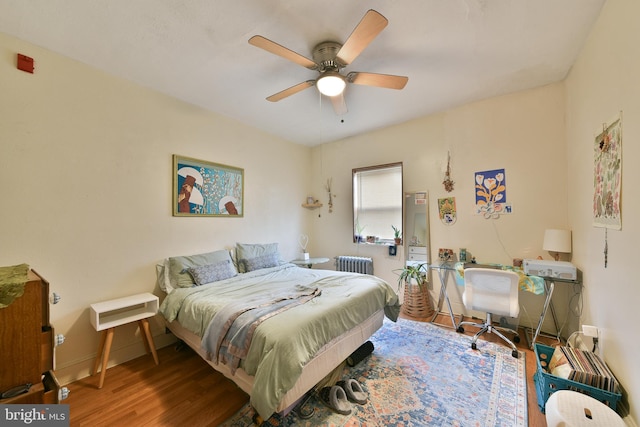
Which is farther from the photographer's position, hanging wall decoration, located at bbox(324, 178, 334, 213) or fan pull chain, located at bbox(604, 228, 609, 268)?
hanging wall decoration, located at bbox(324, 178, 334, 213)

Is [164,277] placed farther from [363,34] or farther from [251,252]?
[363,34]

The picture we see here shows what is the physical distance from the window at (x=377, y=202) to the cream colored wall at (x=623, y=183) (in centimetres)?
186

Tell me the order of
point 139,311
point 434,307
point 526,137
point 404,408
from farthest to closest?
point 434,307 < point 526,137 < point 139,311 < point 404,408

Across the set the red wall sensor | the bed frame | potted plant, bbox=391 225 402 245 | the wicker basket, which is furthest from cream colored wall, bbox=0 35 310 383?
the wicker basket

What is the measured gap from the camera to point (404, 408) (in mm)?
1669

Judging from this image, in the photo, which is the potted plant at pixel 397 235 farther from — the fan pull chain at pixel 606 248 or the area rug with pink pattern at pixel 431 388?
the fan pull chain at pixel 606 248

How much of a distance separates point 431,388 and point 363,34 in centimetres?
253

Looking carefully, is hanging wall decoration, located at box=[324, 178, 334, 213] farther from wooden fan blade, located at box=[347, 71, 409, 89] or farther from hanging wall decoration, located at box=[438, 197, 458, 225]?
wooden fan blade, located at box=[347, 71, 409, 89]

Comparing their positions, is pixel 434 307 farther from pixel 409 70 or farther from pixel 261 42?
pixel 261 42

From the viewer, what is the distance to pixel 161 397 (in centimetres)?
183

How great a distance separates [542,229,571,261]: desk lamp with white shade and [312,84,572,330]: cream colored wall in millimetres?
161

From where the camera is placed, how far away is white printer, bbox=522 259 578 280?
2197 millimetres

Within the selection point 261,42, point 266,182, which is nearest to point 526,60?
point 261,42

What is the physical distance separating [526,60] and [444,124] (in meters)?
1.08
